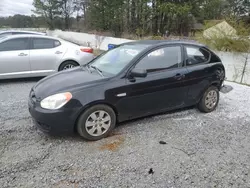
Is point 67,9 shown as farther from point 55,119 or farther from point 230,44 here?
point 55,119

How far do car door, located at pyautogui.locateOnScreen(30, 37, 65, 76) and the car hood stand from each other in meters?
2.94

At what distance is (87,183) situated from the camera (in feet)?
8.33

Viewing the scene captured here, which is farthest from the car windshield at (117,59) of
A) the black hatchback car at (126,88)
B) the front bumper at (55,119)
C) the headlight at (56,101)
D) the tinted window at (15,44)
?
the tinted window at (15,44)

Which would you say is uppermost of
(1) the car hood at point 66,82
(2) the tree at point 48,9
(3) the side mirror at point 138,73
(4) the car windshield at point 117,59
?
(2) the tree at point 48,9

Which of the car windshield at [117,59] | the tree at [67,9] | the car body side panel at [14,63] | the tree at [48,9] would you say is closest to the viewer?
the car windshield at [117,59]

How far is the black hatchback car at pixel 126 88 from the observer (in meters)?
3.26

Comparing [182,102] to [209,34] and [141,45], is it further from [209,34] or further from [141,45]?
[209,34]

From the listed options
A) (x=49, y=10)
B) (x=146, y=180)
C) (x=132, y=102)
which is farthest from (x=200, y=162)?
(x=49, y=10)

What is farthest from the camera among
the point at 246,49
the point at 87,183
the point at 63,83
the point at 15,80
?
the point at 246,49

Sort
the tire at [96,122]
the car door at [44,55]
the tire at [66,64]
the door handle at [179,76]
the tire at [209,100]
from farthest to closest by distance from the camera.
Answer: the tire at [66,64], the car door at [44,55], the tire at [209,100], the door handle at [179,76], the tire at [96,122]

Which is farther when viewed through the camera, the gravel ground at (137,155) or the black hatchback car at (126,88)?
the black hatchback car at (126,88)

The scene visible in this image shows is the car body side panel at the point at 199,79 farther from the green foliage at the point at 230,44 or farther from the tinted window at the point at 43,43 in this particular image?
the green foliage at the point at 230,44

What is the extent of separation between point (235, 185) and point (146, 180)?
0.98 meters

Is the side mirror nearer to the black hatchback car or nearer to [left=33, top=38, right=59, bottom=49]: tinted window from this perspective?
the black hatchback car
